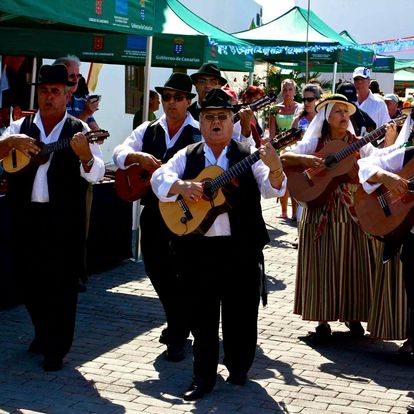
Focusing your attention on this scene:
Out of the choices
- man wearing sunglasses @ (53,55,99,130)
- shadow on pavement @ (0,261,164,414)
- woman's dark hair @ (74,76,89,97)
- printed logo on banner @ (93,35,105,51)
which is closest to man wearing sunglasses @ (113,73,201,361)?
shadow on pavement @ (0,261,164,414)

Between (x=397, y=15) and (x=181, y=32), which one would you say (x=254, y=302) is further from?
(x=397, y=15)

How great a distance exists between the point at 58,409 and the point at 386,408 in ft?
6.33

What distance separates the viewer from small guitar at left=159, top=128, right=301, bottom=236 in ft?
18.4

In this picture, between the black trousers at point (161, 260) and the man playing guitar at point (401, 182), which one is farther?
the black trousers at point (161, 260)

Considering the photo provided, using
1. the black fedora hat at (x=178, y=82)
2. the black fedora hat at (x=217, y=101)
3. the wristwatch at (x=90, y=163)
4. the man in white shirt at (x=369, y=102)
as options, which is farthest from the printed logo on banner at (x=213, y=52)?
the black fedora hat at (x=217, y=101)

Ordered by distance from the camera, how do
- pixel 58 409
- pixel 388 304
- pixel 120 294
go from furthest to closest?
pixel 120 294
pixel 388 304
pixel 58 409

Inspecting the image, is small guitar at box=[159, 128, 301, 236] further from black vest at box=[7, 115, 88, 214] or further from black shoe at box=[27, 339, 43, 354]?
black shoe at box=[27, 339, 43, 354]

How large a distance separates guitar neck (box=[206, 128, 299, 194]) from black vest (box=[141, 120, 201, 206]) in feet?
4.10

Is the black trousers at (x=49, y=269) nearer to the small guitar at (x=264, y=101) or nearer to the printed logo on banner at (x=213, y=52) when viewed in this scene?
the small guitar at (x=264, y=101)

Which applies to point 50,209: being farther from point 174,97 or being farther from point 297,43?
point 297,43

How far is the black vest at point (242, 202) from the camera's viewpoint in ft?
18.7

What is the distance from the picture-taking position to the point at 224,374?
245 inches

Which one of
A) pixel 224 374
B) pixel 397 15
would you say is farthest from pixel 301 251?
pixel 397 15

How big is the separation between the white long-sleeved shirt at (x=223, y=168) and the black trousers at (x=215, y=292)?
0.08 meters
